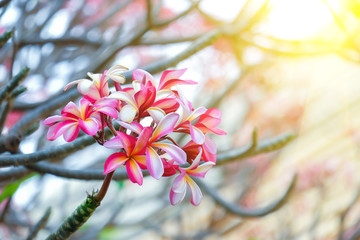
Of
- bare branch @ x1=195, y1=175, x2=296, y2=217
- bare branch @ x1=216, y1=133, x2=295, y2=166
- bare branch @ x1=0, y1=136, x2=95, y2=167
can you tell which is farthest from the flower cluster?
bare branch @ x1=195, y1=175, x2=296, y2=217

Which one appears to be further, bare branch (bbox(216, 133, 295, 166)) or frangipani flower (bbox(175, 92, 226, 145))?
bare branch (bbox(216, 133, 295, 166))

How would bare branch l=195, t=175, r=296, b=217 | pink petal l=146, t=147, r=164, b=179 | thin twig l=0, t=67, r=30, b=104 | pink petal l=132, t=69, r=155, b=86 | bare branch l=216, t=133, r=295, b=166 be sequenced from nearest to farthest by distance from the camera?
1. pink petal l=146, t=147, r=164, b=179
2. pink petal l=132, t=69, r=155, b=86
3. thin twig l=0, t=67, r=30, b=104
4. bare branch l=216, t=133, r=295, b=166
5. bare branch l=195, t=175, r=296, b=217

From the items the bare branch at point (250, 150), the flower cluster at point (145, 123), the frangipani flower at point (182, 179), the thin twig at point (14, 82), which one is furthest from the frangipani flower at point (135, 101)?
the bare branch at point (250, 150)

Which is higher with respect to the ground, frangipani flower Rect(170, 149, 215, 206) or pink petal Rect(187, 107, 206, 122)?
pink petal Rect(187, 107, 206, 122)

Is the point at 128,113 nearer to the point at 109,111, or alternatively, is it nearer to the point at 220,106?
the point at 109,111

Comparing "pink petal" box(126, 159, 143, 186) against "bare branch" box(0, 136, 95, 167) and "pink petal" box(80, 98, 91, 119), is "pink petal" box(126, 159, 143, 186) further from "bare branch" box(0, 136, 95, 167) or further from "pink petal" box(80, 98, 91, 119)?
"bare branch" box(0, 136, 95, 167)

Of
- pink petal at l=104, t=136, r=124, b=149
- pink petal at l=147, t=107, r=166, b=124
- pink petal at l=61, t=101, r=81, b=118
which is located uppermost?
pink petal at l=61, t=101, r=81, b=118

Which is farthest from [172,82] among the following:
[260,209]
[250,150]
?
[260,209]
